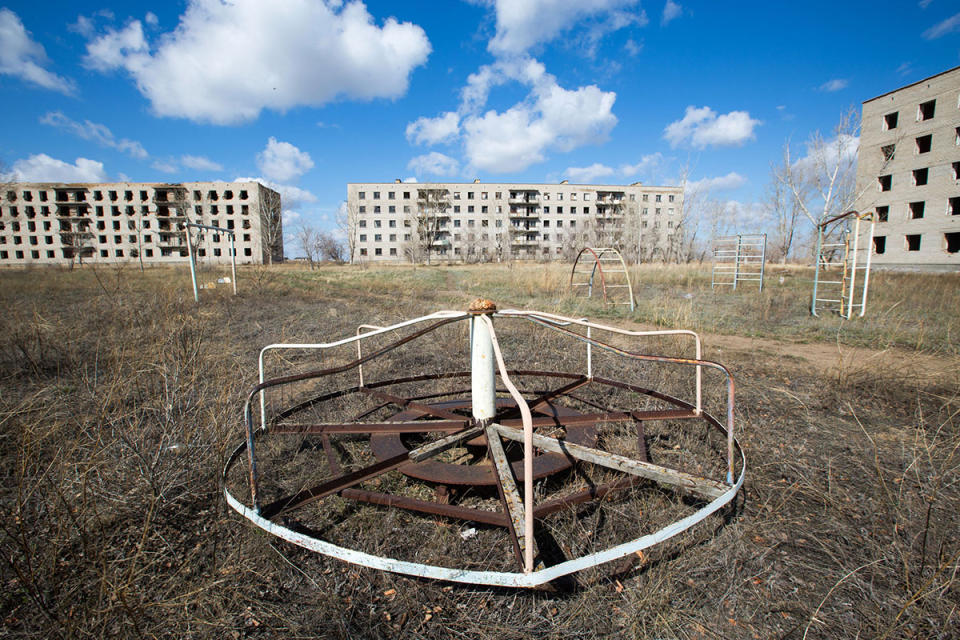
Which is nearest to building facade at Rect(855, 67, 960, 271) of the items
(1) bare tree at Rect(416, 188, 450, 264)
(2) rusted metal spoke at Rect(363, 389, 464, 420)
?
(2) rusted metal spoke at Rect(363, 389, 464, 420)

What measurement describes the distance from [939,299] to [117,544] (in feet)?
57.9

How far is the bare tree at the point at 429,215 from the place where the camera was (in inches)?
2537

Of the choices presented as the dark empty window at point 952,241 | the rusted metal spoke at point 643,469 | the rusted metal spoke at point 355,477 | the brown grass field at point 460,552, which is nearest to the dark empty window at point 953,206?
the dark empty window at point 952,241

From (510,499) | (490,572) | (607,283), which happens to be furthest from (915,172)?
(490,572)

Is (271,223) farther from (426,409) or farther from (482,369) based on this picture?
(482,369)

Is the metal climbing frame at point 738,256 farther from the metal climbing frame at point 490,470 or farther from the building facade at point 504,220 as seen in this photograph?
the building facade at point 504,220

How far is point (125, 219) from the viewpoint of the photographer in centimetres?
6375

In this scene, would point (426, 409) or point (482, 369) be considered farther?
point (426, 409)

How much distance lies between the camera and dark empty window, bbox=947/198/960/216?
26.5 m

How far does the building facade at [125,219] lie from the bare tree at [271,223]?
1.54 ft

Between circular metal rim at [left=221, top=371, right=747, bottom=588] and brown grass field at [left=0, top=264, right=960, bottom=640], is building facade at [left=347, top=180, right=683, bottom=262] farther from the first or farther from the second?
circular metal rim at [left=221, top=371, right=747, bottom=588]

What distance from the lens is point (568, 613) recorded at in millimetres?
1577

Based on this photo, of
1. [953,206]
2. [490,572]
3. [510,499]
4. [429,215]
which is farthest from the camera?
[429,215]

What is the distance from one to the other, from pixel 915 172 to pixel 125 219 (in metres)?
95.5
